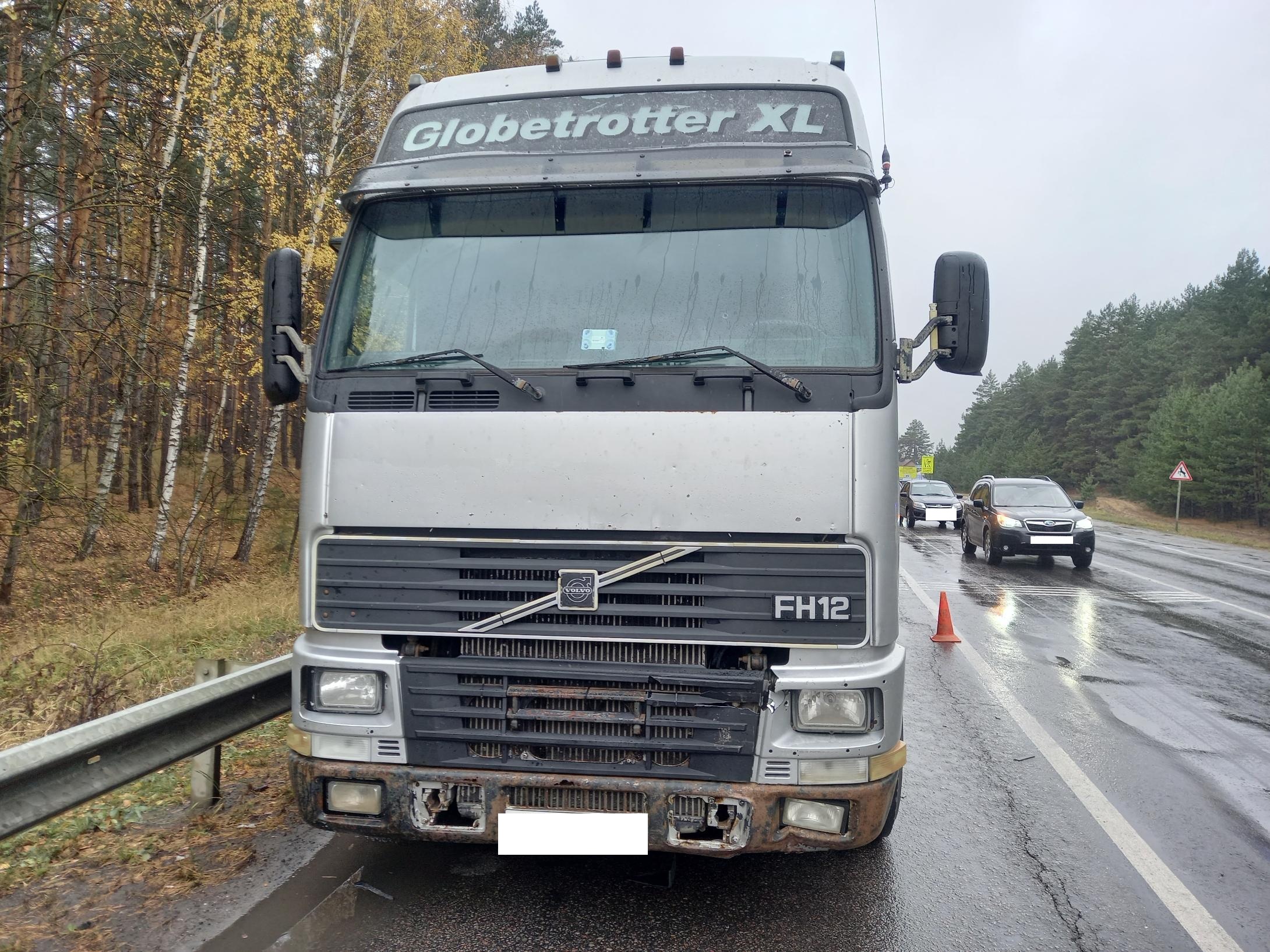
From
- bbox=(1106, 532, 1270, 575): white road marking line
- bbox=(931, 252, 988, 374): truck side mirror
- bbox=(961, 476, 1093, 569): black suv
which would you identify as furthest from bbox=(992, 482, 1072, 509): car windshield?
bbox=(931, 252, 988, 374): truck side mirror

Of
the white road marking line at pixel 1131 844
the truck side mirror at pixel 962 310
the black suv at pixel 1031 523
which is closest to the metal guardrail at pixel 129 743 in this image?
the truck side mirror at pixel 962 310

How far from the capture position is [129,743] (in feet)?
10.8

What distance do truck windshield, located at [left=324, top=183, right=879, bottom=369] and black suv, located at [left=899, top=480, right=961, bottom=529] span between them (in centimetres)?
2733

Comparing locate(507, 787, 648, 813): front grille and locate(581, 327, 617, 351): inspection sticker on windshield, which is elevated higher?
locate(581, 327, 617, 351): inspection sticker on windshield

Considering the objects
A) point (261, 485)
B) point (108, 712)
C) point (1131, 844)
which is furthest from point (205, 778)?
point (261, 485)

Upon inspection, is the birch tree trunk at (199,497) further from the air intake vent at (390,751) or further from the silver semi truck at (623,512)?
the air intake vent at (390,751)

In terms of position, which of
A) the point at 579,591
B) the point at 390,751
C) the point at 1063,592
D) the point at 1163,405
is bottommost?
the point at 1063,592

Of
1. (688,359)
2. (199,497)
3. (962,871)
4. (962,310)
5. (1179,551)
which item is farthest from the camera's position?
(1179,551)

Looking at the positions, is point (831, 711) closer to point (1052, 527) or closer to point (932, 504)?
point (1052, 527)

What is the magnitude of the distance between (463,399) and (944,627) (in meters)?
7.80

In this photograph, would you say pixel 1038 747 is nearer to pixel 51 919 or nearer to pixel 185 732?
pixel 185 732

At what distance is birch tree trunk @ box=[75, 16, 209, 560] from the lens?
380 inches

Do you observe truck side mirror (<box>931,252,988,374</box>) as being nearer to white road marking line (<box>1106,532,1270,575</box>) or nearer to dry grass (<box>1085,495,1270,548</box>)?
white road marking line (<box>1106,532,1270,575</box>)

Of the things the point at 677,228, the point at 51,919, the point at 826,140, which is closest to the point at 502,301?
the point at 677,228
